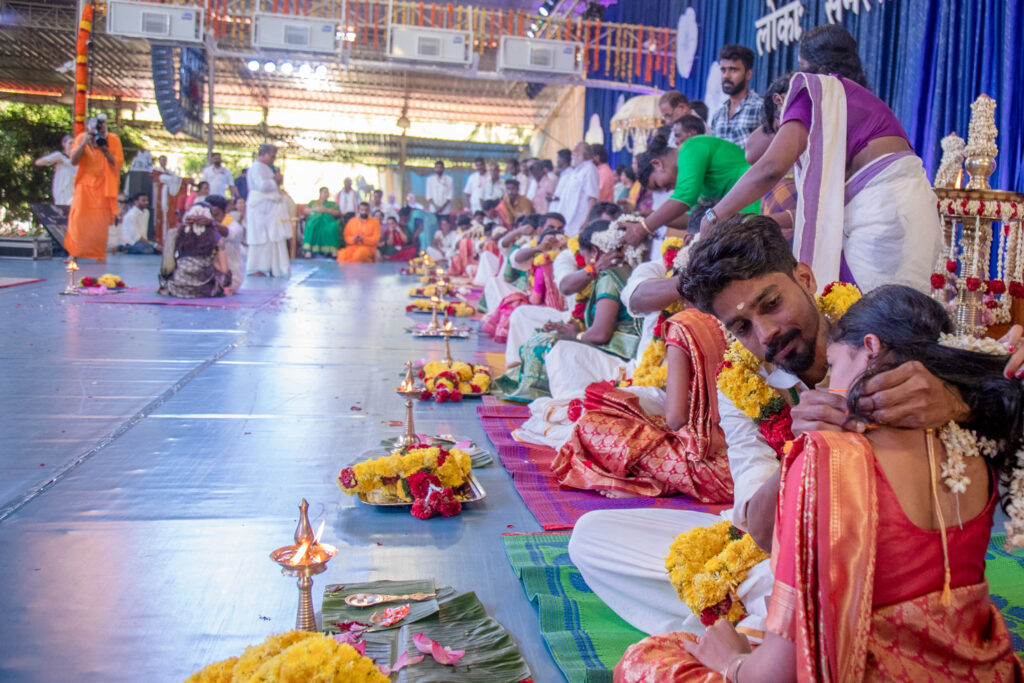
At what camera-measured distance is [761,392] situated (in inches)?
68.8

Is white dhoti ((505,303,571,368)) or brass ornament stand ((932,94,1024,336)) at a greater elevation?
brass ornament stand ((932,94,1024,336))

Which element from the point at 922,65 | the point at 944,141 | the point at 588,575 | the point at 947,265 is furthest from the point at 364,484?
the point at 922,65

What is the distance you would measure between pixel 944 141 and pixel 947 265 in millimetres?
978

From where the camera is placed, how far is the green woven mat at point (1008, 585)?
6.28 ft

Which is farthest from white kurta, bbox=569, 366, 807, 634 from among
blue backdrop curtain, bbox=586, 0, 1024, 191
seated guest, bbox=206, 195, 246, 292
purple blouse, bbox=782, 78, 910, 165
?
seated guest, bbox=206, 195, 246, 292

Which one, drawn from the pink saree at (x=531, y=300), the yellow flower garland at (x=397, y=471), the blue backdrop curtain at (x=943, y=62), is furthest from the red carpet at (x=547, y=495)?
the blue backdrop curtain at (x=943, y=62)

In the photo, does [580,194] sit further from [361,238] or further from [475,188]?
[361,238]

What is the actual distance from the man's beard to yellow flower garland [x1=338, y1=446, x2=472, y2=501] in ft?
4.15

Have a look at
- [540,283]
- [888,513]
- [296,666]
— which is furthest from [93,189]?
[888,513]

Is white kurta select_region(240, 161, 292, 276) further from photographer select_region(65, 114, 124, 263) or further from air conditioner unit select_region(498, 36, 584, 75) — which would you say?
air conditioner unit select_region(498, 36, 584, 75)

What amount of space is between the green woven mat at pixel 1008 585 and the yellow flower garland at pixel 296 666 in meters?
1.35

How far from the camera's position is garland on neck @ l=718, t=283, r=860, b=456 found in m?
1.73

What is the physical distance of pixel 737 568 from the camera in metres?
1.57

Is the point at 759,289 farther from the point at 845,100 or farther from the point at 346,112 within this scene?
the point at 346,112
